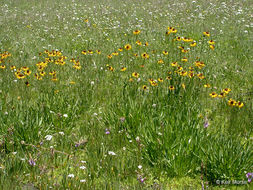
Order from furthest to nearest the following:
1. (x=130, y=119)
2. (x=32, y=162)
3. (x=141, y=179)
A: 1. (x=130, y=119)
2. (x=32, y=162)
3. (x=141, y=179)

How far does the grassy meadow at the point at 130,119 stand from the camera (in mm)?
3295

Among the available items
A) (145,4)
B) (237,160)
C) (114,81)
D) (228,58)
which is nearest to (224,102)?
(237,160)

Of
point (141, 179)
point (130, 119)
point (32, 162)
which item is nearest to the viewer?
point (141, 179)

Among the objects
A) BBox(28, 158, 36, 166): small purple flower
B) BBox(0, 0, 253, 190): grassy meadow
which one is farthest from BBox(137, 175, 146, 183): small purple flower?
BBox(28, 158, 36, 166): small purple flower

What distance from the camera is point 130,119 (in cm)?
423

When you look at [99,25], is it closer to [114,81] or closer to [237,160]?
[114,81]

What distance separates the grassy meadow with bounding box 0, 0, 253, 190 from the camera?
329cm

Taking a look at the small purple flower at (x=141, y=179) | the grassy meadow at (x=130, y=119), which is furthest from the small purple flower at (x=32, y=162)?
the small purple flower at (x=141, y=179)

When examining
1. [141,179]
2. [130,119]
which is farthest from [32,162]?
[130,119]

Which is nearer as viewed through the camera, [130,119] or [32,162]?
[32,162]

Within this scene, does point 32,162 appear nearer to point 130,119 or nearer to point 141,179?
point 141,179

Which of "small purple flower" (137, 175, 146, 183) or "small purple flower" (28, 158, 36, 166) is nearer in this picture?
"small purple flower" (137, 175, 146, 183)

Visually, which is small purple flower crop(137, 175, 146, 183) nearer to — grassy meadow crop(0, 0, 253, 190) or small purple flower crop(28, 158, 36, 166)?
grassy meadow crop(0, 0, 253, 190)

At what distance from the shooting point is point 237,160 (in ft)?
10.6
